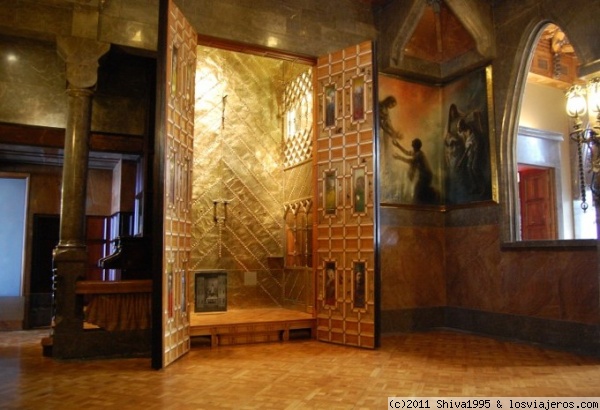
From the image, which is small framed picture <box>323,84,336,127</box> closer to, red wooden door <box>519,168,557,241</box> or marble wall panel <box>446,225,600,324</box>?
marble wall panel <box>446,225,600,324</box>

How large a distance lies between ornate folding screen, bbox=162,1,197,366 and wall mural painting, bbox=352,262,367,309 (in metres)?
1.96

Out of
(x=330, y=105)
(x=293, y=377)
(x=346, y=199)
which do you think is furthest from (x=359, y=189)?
(x=293, y=377)

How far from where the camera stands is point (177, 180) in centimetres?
536

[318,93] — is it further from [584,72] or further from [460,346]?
[460,346]

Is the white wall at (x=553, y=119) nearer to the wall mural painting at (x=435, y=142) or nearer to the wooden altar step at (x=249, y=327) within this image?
the wall mural painting at (x=435, y=142)

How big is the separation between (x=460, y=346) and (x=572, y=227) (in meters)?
4.61

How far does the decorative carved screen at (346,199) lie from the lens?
5957mm

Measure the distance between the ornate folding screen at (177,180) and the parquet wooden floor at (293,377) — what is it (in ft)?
1.29

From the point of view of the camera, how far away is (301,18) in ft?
21.8

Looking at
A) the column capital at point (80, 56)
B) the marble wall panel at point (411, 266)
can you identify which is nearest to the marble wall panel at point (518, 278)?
the marble wall panel at point (411, 266)

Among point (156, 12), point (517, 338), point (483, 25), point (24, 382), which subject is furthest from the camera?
point (483, 25)

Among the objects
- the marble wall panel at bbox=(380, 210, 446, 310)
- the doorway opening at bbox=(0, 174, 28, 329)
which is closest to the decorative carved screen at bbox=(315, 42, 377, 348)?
the marble wall panel at bbox=(380, 210, 446, 310)

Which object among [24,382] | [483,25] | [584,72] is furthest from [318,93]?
[24,382]

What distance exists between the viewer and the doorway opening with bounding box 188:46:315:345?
750cm
